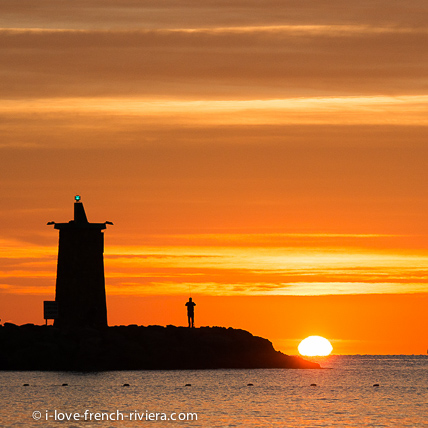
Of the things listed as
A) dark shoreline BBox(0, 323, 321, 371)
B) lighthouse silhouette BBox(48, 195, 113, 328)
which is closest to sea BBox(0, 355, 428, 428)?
dark shoreline BBox(0, 323, 321, 371)

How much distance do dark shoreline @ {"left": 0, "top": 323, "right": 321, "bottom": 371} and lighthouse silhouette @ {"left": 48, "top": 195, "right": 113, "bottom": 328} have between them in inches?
70.2

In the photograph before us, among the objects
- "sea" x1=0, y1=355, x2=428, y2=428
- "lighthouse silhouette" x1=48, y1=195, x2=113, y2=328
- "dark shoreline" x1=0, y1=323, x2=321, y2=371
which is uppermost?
"lighthouse silhouette" x1=48, y1=195, x2=113, y2=328

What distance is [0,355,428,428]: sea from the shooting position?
6481 cm

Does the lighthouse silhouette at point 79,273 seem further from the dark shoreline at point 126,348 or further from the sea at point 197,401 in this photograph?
the sea at point 197,401

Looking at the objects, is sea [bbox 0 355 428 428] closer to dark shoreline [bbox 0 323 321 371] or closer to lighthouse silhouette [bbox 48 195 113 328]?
dark shoreline [bbox 0 323 321 371]

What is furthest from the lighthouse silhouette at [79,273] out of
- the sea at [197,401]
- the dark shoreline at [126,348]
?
the sea at [197,401]

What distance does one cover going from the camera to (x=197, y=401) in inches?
3027

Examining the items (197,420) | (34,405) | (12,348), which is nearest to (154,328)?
(12,348)

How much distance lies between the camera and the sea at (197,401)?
6481 centimetres

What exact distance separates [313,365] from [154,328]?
34.4 metres

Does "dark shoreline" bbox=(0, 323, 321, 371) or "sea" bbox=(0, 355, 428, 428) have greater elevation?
"dark shoreline" bbox=(0, 323, 321, 371)

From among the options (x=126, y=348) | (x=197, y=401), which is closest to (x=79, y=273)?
(x=126, y=348)

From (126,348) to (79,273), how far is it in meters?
7.63

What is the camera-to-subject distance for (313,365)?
131750 millimetres
